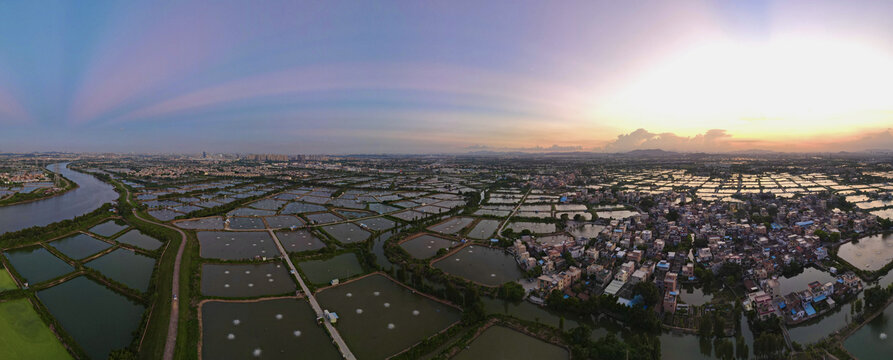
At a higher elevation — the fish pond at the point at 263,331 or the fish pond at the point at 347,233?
the fish pond at the point at 347,233

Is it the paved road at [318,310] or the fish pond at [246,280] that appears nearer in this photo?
the paved road at [318,310]

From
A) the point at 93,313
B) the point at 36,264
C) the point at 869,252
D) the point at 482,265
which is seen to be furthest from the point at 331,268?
the point at 869,252

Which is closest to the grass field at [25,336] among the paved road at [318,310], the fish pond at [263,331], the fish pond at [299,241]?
the fish pond at [263,331]

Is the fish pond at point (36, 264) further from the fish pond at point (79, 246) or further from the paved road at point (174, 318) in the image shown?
the paved road at point (174, 318)

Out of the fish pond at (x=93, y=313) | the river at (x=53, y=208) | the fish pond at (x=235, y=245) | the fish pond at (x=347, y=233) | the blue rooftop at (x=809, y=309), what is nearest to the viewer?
the fish pond at (x=93, y=313)

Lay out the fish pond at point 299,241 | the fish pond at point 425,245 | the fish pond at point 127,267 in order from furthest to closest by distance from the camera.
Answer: the fish pond at point 299,241 < the fish pond at point 425,245 < the fish pond at point 127,267
